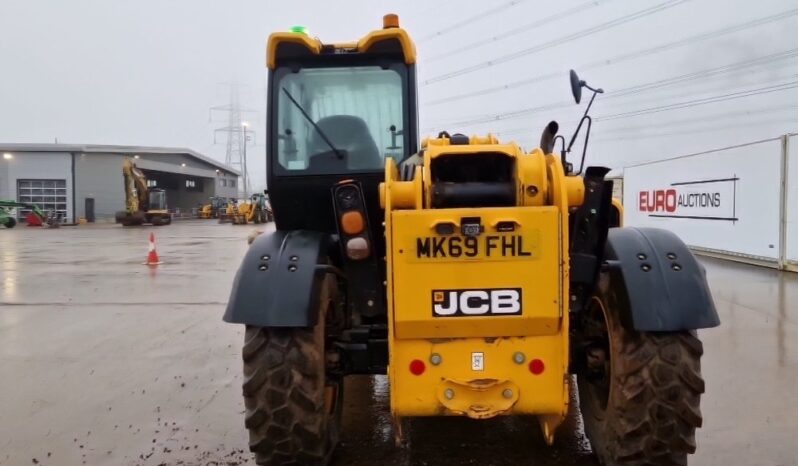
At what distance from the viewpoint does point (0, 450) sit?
13.4 ft

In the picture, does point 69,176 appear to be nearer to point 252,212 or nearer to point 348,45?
point 252,212

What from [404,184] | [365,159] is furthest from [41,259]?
[404,184]

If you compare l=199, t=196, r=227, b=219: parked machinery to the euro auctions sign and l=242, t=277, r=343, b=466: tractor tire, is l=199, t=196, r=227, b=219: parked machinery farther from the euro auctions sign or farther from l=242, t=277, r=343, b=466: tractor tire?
l=242, t=277, r=343, b=466: tractor tire

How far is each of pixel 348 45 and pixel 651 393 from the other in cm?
278

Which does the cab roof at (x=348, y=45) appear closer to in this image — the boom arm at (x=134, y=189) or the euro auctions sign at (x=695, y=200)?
the euro auctions sign at (x=695, y=200)

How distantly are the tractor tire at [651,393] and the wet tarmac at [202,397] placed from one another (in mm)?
703

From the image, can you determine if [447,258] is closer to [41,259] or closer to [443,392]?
[443,392]

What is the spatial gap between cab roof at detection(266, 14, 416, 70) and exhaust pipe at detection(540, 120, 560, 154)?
3.44ft

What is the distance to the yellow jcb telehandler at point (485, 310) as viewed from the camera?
2869 millimetres

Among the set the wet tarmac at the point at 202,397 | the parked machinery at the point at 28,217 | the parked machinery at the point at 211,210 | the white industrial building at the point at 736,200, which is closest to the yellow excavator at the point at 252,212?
the parked machinery at the point at 211,210

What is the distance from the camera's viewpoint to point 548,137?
145 inches

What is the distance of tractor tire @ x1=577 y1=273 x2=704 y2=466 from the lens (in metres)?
2.99

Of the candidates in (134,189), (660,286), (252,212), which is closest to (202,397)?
(660,286)

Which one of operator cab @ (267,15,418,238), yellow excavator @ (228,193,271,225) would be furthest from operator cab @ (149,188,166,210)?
operator cab @ (267,15,418,238)
